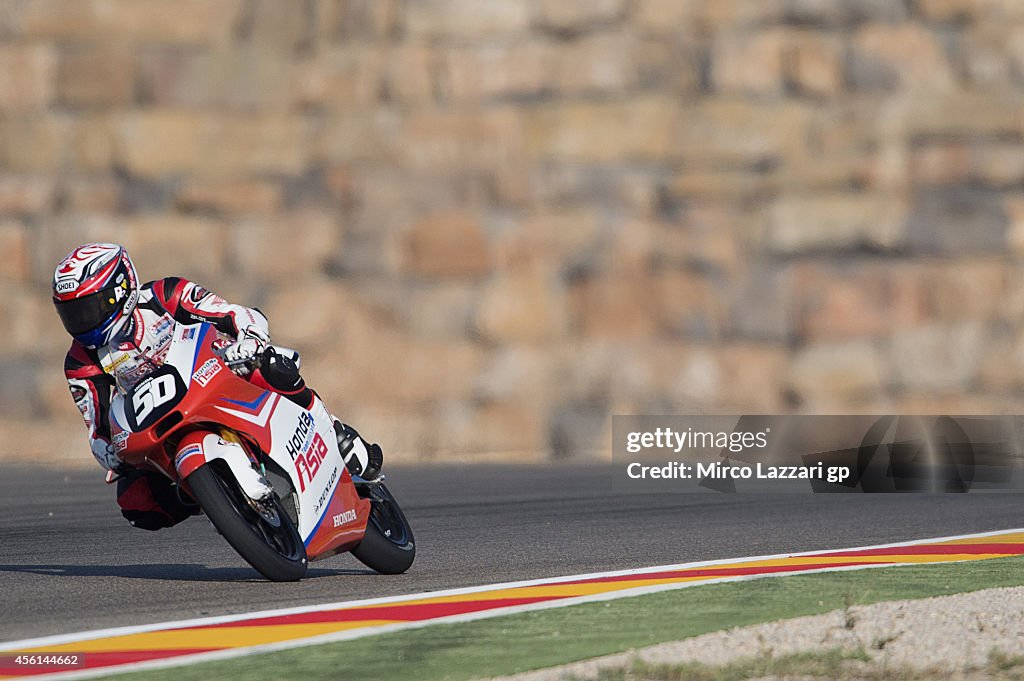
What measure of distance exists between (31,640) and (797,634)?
260 cm

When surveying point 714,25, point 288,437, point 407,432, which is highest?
point 714,25

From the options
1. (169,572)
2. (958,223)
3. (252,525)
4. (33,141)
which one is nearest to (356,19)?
(33,141)

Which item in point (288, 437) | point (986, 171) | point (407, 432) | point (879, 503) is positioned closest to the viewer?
point (288, 437)

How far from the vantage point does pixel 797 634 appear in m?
5.98

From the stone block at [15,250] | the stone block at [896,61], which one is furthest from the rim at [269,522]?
the stone block at [896,61]

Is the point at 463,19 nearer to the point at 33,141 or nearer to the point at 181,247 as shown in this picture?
the point at 181,247

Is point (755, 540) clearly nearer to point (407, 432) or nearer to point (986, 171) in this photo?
point (407, 432)

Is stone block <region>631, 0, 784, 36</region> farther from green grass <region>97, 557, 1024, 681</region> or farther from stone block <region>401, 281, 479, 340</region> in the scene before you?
green grass <region>97, 557, 1024, 681</region>

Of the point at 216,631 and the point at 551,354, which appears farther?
the point at 551,354

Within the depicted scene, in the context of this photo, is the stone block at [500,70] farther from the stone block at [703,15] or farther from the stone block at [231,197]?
the stone block at [231,197]

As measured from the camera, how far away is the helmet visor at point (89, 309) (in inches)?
271

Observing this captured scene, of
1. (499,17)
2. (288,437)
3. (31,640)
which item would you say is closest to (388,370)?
(499,17)

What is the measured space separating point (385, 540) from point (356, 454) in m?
0.42

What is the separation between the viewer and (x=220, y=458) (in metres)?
6.95
